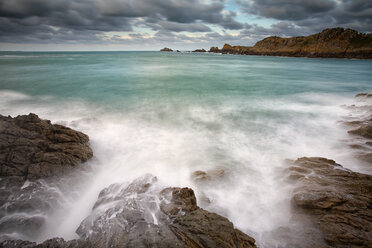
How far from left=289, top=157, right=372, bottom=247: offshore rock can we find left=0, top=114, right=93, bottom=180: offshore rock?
677cm

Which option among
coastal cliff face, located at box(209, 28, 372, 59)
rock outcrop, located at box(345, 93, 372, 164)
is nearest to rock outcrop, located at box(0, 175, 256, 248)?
rock outcrop, located at box(345, 93, 372, 164)

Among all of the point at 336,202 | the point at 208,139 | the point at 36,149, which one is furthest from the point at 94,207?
the point at 336,202

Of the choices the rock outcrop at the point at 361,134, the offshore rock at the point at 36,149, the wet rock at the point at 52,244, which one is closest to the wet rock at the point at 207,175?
the wet rock at the point at 52,244

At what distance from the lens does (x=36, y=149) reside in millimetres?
5906

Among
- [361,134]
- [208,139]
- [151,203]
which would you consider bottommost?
[208,139]

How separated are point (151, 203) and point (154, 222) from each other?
658 millimetres

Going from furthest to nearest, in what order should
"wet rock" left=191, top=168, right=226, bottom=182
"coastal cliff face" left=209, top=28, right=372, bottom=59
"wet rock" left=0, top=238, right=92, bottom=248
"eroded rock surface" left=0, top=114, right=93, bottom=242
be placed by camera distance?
"coastal cliff face" left=209, top=28, right=372, bottom=59
"wet rock" left=191, top=168, right=226, bottom=182
"eroded rock surface" left=0, top=114, right=93, bottom=242
"wet rock" left=0, top=238, right=92, bottom=248

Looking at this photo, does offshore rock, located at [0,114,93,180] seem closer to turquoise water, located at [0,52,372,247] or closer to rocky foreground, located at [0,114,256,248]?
rocky foreground, located at [0,114,256,248]

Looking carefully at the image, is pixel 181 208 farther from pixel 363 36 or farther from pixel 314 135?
pixel 363 36

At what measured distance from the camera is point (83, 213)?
16.2ft

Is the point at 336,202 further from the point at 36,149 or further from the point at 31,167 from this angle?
the point at 36,149

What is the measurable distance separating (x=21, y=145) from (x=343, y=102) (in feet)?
65.5

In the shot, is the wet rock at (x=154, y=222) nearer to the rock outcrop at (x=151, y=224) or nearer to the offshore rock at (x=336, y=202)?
the rock outcrop at (x=151, y=224)

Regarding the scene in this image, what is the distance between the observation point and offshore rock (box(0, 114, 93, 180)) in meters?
5.45
